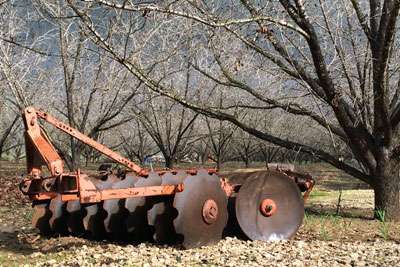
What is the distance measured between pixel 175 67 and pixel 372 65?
706 cm

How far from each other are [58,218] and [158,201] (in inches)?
80.6

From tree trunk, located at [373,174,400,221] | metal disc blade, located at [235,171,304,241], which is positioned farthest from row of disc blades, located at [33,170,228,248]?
tree trunk, located at [373,174,400,221]

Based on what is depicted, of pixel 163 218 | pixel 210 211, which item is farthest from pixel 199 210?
pixel 163 218

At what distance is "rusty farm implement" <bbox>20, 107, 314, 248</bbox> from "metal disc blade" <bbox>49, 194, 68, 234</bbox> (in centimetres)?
1

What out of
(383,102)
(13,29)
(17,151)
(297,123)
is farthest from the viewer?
(17,151)

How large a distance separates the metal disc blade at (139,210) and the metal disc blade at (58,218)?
142cm

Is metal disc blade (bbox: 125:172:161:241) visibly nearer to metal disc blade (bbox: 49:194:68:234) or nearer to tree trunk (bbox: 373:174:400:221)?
metal disc blade (bbox: 49:194:68:234)

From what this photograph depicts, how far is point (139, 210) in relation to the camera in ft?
24.6

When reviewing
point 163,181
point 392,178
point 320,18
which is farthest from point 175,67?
point 163,181

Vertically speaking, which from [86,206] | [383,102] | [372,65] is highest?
[372,65]

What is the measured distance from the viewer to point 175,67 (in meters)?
15.6

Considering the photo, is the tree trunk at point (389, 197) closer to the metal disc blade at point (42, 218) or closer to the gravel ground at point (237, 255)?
the gravel ground at point (237, 255)

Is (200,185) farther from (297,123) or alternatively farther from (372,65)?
(297,123)

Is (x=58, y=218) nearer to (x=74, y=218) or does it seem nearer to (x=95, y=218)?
(x=74, y=218)
